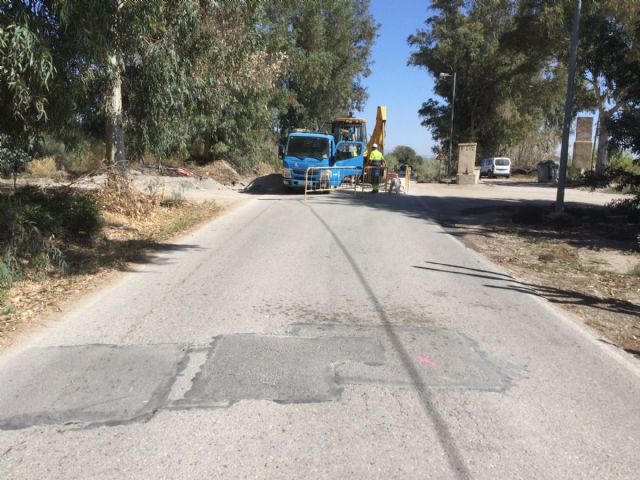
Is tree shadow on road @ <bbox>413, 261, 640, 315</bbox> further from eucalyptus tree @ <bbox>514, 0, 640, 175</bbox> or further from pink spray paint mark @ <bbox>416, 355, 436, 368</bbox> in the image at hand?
eucalyptus tree @ <bbox>514, 0, 640, 175</bbox>

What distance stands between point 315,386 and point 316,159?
A: 20.1 m

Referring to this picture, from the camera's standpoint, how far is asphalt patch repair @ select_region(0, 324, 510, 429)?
4.04m

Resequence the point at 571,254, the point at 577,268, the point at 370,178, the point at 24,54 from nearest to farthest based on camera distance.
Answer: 1. the point at 24,54
2. the point at 577,268
3. the point at 571,254
4. the point at 370,178

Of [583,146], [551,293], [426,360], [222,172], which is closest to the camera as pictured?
[426,360]

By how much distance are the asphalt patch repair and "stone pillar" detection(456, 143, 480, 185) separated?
27.3 metres

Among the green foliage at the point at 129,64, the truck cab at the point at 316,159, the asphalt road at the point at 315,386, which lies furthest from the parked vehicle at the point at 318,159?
the asphalt road at the point at 315,386

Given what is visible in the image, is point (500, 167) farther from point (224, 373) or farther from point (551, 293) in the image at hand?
point (224, 373)

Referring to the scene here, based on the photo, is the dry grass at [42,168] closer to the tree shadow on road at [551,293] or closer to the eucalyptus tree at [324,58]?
the eucalyptus tree at [324,58]

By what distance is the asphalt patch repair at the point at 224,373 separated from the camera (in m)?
4.04

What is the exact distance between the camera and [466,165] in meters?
31.9

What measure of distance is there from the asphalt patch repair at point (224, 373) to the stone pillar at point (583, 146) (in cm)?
3688

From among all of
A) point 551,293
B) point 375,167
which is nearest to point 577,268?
point 551,293

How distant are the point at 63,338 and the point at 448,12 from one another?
46.2m

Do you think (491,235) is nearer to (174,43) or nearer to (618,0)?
(618,0)
